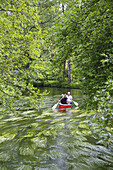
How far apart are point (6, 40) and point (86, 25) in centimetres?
401

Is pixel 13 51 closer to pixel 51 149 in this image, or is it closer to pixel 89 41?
pixel 89 41

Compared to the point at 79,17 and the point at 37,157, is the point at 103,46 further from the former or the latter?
the point at 37,157

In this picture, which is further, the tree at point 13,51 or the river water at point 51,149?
the tree at point 13,51

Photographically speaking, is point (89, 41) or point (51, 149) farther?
point (51, 149)

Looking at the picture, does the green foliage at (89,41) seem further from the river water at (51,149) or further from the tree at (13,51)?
the tree at (13,51)

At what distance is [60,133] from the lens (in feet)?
30.6

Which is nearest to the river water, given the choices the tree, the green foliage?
the green foliage

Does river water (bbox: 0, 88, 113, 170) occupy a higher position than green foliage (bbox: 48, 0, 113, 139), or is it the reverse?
green foliage (bbox: 48, 0, 113, 139)

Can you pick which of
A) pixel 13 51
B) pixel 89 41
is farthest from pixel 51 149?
pixel 89 41

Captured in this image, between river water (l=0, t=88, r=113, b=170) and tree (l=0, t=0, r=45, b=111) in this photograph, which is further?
tree (l=0, t=0, r=45, b=111)

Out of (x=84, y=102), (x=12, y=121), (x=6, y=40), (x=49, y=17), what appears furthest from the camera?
(x=49, y=17)

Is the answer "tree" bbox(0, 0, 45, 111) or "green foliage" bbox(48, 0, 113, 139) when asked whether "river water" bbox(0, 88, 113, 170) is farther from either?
"tree" bbox(0, 0, 45, 111)

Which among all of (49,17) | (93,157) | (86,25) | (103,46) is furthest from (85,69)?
(49,17)

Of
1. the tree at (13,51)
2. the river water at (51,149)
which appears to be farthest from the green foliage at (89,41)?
the tree at (13,51)
